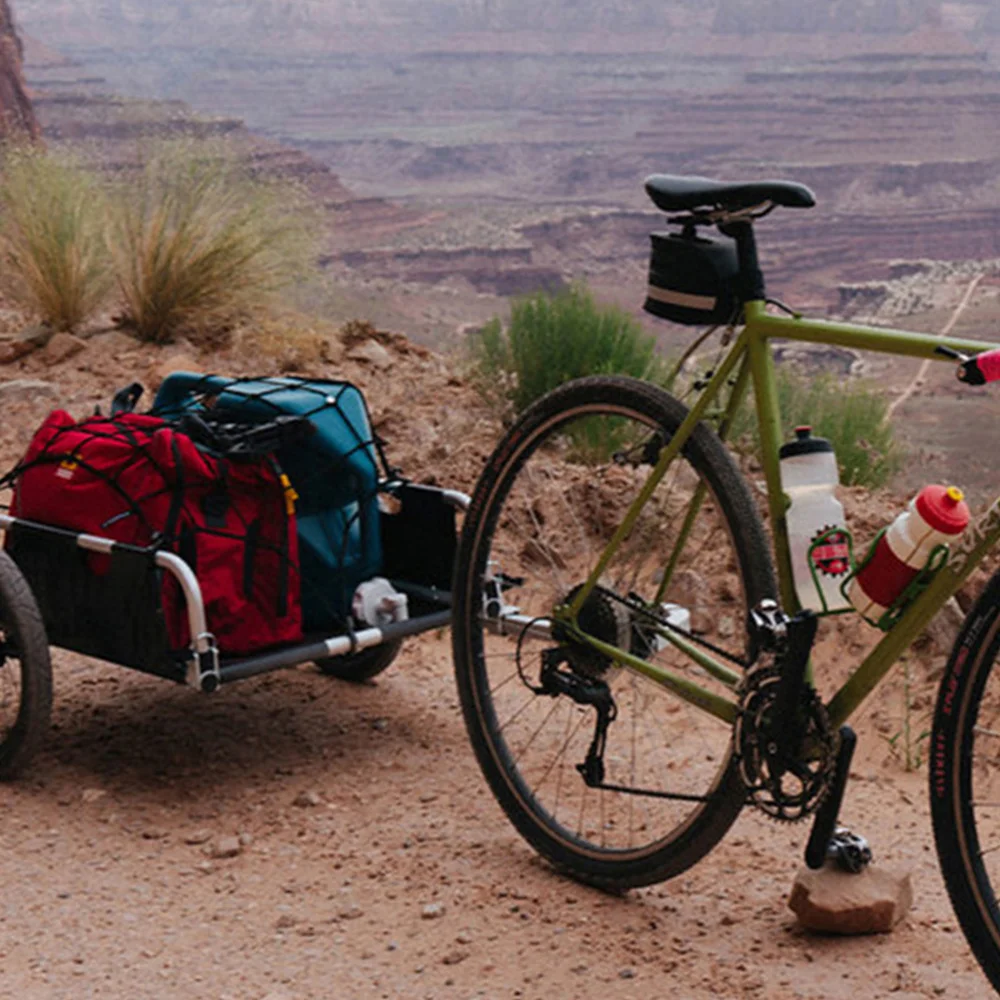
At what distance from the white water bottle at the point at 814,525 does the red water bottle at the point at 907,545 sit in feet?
0.37

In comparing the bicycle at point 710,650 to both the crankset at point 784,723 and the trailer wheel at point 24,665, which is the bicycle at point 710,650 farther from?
the trailer wheel at point 24,665

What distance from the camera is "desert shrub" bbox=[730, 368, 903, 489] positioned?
7.76m

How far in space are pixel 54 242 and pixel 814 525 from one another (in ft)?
21.1

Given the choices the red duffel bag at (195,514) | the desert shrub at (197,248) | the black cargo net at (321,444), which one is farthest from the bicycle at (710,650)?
the desert shrub at (197,248)

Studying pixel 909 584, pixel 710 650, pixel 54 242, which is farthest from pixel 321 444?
pixel 54 242

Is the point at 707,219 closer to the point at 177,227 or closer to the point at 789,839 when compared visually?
the point at 789,839

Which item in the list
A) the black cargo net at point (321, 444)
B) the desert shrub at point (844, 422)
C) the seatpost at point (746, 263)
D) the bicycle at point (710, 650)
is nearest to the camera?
the bicycle at point (710, 650)

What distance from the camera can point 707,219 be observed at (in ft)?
10.4

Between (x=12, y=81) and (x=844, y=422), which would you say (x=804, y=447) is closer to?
(x=844, y=422)

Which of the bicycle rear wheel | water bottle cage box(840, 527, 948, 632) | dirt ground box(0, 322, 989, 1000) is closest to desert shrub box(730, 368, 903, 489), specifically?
dirt ground box(0, 322, 989, 1000)

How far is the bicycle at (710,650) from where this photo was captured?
8.70 feet

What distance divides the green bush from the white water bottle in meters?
5.07

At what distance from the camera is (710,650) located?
331 centimetres

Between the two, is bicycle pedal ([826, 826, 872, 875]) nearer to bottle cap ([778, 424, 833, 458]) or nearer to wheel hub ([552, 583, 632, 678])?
wheel hub ([552, 583, 632, 678])
